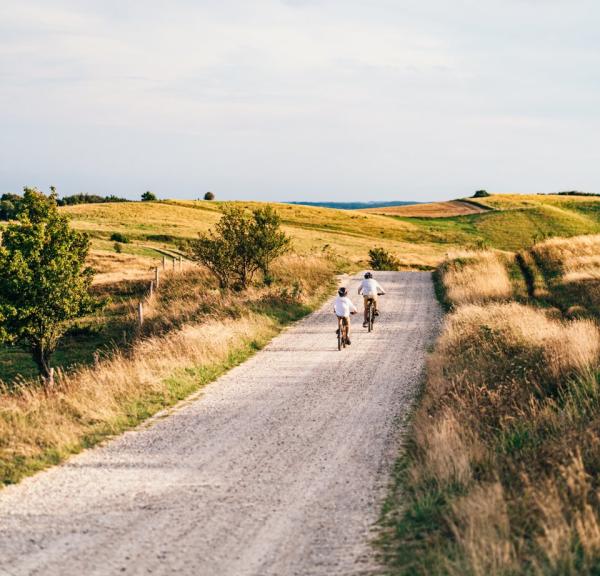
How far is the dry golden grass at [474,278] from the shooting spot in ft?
87.6

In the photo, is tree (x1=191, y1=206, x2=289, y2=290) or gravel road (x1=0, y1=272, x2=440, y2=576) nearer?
gravel road (x1=0, y1=272, x2=440, y2=576)

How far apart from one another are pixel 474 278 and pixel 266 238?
9838 mm

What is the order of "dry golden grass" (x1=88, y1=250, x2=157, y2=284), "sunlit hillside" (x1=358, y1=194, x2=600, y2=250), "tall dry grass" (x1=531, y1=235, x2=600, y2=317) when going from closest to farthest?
1. "tall dry grass" (x1=531, y1=235, x2=600, y2=317)
2. "dry golden grass" (x1=88, y1=250, x2=157, y2=284)
3. "sunlit hillside" (x1=358, y1=194, x2=600, y2=250)

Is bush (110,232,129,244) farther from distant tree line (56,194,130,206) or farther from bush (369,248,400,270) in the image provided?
distant tree line (56,194,130,206)

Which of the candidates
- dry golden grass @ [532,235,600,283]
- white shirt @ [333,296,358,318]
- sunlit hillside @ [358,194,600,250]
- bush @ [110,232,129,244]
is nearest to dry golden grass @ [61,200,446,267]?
bush @ [110,232,129,244]

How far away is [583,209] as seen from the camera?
11131 centimetres

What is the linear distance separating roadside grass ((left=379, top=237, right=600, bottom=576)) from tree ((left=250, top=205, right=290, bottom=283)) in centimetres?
1907

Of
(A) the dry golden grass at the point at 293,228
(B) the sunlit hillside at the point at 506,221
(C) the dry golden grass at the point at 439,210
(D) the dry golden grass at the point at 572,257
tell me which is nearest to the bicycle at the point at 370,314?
(D) the dry golden grass at the point at 572,257

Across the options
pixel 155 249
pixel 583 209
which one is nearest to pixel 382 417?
pixel 155 249

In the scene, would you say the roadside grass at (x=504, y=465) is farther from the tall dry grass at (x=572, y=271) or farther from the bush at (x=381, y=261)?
the bush at (x=381, y=261)

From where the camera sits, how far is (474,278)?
31734 millimetres

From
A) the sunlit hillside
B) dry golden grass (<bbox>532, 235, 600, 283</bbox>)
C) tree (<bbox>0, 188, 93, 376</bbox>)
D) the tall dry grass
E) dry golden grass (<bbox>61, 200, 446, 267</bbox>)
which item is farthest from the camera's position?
the sunlit hillside

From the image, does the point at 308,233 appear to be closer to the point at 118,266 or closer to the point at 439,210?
the point at 118,266

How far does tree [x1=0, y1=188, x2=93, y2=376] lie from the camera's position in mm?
22703
